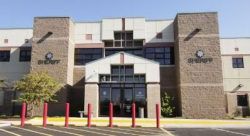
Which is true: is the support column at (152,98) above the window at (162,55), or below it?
below

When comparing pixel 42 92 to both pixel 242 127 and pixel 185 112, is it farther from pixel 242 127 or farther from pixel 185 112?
pixel 242 127

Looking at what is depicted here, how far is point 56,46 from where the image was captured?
23.7 meters

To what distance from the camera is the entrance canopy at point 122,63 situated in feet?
69.4

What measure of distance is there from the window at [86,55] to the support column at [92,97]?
5.10 meters

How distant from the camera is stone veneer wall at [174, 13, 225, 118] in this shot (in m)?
21.7

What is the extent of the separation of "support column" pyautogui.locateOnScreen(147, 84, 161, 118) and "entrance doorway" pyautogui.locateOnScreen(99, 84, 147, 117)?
96cm

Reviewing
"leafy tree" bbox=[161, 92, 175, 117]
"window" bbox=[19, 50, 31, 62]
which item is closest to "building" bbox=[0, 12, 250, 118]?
"window" bbox=[19, 50, 31, 62]

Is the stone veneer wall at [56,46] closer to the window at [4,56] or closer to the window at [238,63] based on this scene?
the window at [4,56]

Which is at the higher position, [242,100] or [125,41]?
[125,41]

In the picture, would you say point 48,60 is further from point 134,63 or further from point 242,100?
point 242,100

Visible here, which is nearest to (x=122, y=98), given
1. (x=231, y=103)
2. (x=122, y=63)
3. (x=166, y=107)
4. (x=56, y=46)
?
(x=122, y=63)

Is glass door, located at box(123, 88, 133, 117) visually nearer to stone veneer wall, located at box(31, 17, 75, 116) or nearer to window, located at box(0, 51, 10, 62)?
stone veneer wall, located at box(31, 17, 75, 116)

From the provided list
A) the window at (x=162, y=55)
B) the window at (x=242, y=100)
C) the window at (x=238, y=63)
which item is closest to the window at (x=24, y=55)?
the window at (x=162, y=55)

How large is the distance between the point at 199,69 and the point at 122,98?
7940 millimetres
